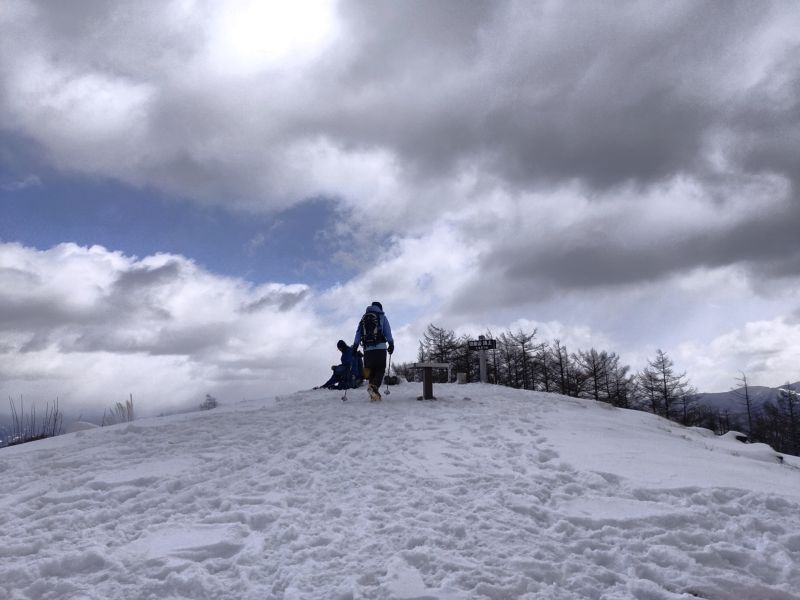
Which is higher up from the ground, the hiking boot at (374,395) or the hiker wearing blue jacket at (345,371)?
the hiker wearing blue jacket at (345,371)

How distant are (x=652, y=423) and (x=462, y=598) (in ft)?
34.6

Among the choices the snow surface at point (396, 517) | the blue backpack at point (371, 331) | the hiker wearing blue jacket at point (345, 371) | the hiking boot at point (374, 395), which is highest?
the blue backpack at point (371, 331)

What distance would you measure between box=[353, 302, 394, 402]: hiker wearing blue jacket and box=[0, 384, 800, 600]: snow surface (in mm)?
4215

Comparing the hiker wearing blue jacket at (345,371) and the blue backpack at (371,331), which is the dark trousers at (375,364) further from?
the hiker wearing blue jacket at (345,371)

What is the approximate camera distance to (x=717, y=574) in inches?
196

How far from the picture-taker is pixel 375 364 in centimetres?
1456

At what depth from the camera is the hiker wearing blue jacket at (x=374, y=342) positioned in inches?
569

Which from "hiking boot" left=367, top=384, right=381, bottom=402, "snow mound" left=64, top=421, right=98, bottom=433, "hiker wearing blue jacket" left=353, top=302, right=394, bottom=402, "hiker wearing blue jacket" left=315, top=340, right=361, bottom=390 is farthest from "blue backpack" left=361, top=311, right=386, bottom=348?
"snow mound" left=64, top=421, right=98, bottom=433

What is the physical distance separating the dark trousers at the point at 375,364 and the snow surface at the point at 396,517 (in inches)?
166

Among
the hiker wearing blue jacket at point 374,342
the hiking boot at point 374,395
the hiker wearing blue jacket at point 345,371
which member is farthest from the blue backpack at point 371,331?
the hiker wearing blue jacket at point 345,371

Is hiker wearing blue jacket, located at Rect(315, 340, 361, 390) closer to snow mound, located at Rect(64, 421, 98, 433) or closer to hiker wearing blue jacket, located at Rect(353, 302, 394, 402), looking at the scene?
hiker wearing blue jacket, located at Rect(353, 302, 394, 402)

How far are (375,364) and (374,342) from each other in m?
0.65

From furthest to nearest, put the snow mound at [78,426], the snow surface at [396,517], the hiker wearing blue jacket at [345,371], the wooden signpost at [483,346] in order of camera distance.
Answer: the wooden signpost at [483,346] < the hiker wearing blue jacket at [345,371] < the snow mound at [78,426] < the snow surface at [396,517]

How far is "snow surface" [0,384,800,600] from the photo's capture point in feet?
15.9
